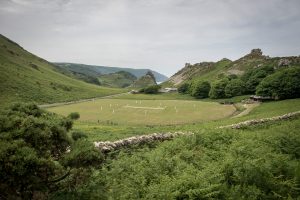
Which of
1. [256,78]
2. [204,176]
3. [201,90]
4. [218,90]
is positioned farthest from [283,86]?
[204,176]

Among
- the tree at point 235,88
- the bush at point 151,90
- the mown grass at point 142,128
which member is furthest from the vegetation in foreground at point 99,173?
the bush at point 151,90

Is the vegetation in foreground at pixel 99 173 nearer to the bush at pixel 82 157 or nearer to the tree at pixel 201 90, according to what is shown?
the bush at pixel 82 157

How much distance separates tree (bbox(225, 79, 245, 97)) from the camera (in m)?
124

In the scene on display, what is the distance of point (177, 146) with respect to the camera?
23.7 m

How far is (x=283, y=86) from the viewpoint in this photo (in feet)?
294

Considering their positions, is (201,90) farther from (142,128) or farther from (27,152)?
(27,152)

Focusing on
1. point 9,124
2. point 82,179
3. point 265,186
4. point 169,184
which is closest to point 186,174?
point 169,184

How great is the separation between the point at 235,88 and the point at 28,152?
394 ft

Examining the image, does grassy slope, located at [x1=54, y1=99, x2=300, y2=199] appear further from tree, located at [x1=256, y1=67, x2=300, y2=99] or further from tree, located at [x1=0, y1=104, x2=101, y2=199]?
tree, located at [x1=256, y1=67, x2=300, y2=99]

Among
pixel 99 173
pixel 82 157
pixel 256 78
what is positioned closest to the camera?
pixel 82 157

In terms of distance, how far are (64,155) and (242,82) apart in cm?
12013

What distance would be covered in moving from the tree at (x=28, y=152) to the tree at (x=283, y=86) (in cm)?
8566

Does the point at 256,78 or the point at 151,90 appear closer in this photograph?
the point at 256,78

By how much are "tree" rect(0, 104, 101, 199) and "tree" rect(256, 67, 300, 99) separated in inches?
3372
